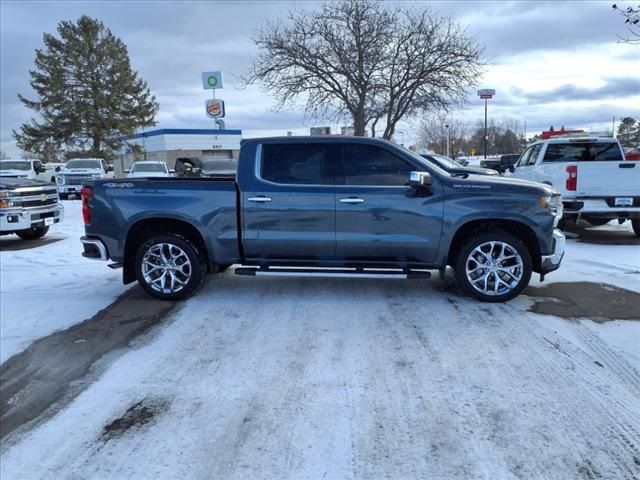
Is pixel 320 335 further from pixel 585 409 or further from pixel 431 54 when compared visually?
pixel 431 54

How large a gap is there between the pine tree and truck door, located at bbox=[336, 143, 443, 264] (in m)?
43.0

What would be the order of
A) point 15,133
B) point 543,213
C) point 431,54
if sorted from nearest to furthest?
point 543,213, point 431,54, point 15,133

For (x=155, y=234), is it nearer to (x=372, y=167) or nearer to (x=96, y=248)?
(x=96, y=248)

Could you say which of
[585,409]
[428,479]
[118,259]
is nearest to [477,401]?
[585,409]

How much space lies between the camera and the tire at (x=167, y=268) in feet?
19.5

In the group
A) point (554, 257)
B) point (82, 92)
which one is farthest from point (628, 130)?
point (554, 257)

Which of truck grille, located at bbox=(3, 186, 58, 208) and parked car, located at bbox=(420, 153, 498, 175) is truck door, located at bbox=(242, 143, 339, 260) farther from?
truck grille, located at bbox=(3, 186, 58, 208)

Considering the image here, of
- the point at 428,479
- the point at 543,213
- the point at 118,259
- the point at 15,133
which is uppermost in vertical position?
the point at 15,133

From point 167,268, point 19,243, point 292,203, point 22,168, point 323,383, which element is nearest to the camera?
point 323,383

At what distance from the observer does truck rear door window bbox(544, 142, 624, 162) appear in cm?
1095

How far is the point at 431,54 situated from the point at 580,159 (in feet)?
33.2

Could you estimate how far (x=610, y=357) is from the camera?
4.29m

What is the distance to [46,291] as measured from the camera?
6.66m

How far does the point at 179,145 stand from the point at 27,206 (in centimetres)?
4327
